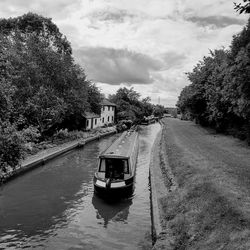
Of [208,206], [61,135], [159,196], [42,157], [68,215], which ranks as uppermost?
[208,206]

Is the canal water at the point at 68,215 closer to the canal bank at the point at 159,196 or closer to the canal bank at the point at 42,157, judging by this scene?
the canal bank at the point at 42,157

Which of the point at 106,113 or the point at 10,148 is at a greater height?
the point at 106,113

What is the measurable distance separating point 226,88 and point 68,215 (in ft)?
57.2

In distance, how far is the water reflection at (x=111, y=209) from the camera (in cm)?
1558

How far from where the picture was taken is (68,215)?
15656 mm

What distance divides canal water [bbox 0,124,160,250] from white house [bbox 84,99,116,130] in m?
31.5

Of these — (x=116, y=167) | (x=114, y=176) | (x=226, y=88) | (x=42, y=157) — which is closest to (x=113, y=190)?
(x=114, y=176)

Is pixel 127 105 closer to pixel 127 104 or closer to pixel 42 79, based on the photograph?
pixel 127 104

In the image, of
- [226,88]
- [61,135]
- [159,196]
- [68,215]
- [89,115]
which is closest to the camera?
[68,215]

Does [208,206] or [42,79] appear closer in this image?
[208,206]

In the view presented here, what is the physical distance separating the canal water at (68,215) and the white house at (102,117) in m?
31.5


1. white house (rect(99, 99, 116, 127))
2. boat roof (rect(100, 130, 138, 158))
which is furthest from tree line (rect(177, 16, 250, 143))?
white house (rect(99, 99, 116, 127))

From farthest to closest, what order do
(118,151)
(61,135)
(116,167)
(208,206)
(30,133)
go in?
(61,135) < (118,151) < (116,167) < (30,133) < (208,206)

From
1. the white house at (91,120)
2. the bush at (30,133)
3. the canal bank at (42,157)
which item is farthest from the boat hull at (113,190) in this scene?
the white house at (91,120)
